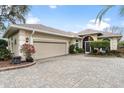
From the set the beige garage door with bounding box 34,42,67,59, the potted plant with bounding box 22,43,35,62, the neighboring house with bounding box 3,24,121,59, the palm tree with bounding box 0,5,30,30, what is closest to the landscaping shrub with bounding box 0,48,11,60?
the neighboring house with bounding box 3,24,121,59

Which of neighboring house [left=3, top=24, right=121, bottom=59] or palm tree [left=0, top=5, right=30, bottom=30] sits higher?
palm tree [left=0, top=5, right=30, bottom=30]

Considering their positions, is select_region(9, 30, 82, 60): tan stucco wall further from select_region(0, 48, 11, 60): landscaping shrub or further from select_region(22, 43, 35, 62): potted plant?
select_region(0, 48, 11, 60): landscaping shrub

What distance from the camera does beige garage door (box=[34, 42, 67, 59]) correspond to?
47.7 ft

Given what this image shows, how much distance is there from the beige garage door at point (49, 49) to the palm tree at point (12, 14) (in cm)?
620

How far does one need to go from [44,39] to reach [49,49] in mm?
1444

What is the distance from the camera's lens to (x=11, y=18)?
2066 centimetres

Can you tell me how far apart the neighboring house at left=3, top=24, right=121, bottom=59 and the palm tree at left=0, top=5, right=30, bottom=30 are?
9.67ft

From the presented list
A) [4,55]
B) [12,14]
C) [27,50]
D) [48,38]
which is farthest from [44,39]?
[12,14]

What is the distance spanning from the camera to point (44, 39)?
1541 centimetres

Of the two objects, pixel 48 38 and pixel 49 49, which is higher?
pixel 48 38

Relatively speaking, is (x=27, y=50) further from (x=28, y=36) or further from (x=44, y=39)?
(x=44, y=39)
